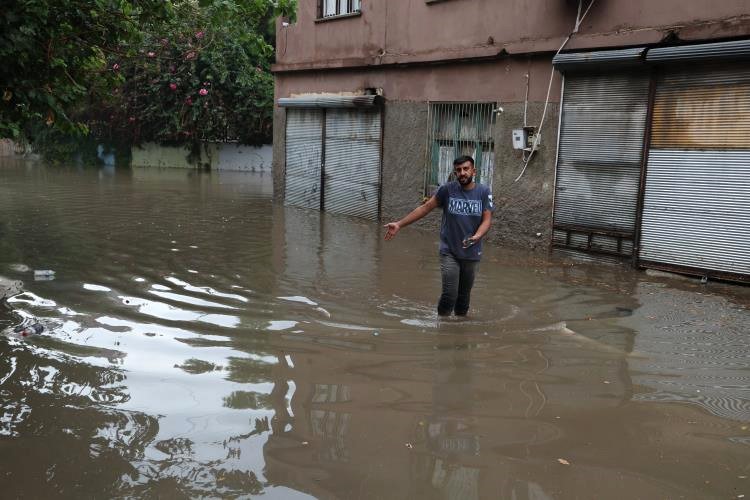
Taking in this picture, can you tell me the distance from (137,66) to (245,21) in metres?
20.6

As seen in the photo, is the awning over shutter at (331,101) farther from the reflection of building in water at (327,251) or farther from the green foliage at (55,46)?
the green foliage at (55,46)

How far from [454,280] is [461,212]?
646 millimetres

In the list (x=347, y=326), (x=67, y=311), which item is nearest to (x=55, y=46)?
(x=67, y=311)

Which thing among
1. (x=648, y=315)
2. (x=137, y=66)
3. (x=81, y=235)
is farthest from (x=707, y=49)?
(x=137, y=66)

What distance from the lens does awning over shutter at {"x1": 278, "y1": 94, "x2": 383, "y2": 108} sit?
48.0 ft

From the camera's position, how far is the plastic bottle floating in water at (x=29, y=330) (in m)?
6.40

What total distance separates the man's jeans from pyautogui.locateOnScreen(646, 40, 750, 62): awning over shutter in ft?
13.6

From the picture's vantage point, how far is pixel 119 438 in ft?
14.2

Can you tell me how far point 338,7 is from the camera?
→ 635 inches

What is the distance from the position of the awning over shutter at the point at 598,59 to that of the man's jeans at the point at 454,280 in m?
4.25

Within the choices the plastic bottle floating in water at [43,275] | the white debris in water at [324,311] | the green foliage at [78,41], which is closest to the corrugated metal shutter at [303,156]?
the green foliage at [78,41]

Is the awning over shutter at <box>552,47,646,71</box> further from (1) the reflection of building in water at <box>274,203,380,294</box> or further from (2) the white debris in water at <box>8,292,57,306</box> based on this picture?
(2) the white debris in water at <box>8,292,57,306</box>

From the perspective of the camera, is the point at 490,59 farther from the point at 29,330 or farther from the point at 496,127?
the point at 29,330

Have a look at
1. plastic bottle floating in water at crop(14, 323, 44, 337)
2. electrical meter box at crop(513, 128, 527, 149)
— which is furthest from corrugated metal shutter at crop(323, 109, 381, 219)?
plastic bottle floating in water at crop(14, 323, 44, 337)
